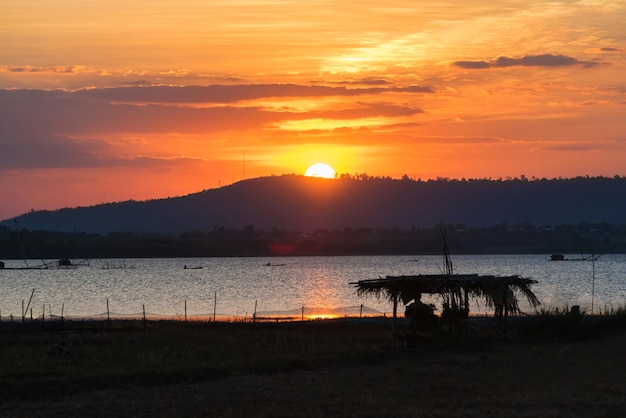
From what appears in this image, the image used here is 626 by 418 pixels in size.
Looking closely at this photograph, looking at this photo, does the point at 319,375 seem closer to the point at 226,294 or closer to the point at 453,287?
the point at 453,287

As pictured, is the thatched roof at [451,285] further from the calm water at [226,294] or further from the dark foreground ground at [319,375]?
the calm water at [226,294]

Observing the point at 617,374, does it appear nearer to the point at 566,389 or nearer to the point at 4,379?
the point at 566,389

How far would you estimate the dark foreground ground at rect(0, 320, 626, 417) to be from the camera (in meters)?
20.3

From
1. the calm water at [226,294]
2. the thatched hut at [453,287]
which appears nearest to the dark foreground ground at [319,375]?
the thatched hut at [453,287]

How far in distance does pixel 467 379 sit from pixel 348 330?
754 inches

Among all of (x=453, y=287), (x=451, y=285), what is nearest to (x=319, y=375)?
(x=451, y=285)

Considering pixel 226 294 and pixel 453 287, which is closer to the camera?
pixel 453 287

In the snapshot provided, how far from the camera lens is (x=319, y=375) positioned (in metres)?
25.7

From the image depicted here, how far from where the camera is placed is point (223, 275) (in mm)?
140125

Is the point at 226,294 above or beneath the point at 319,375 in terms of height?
above

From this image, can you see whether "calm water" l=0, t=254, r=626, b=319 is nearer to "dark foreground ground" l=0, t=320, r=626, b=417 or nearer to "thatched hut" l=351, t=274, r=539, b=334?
"thatched hut" l=351, t=274, r=539, b=334

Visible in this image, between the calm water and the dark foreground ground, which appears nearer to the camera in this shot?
the dark foreground ground

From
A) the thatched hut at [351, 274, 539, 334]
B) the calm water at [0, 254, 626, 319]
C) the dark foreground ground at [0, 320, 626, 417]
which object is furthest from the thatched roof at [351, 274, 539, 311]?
the calm water at [0, 254, 626, 319]

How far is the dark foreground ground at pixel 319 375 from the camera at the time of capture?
20344 mm
